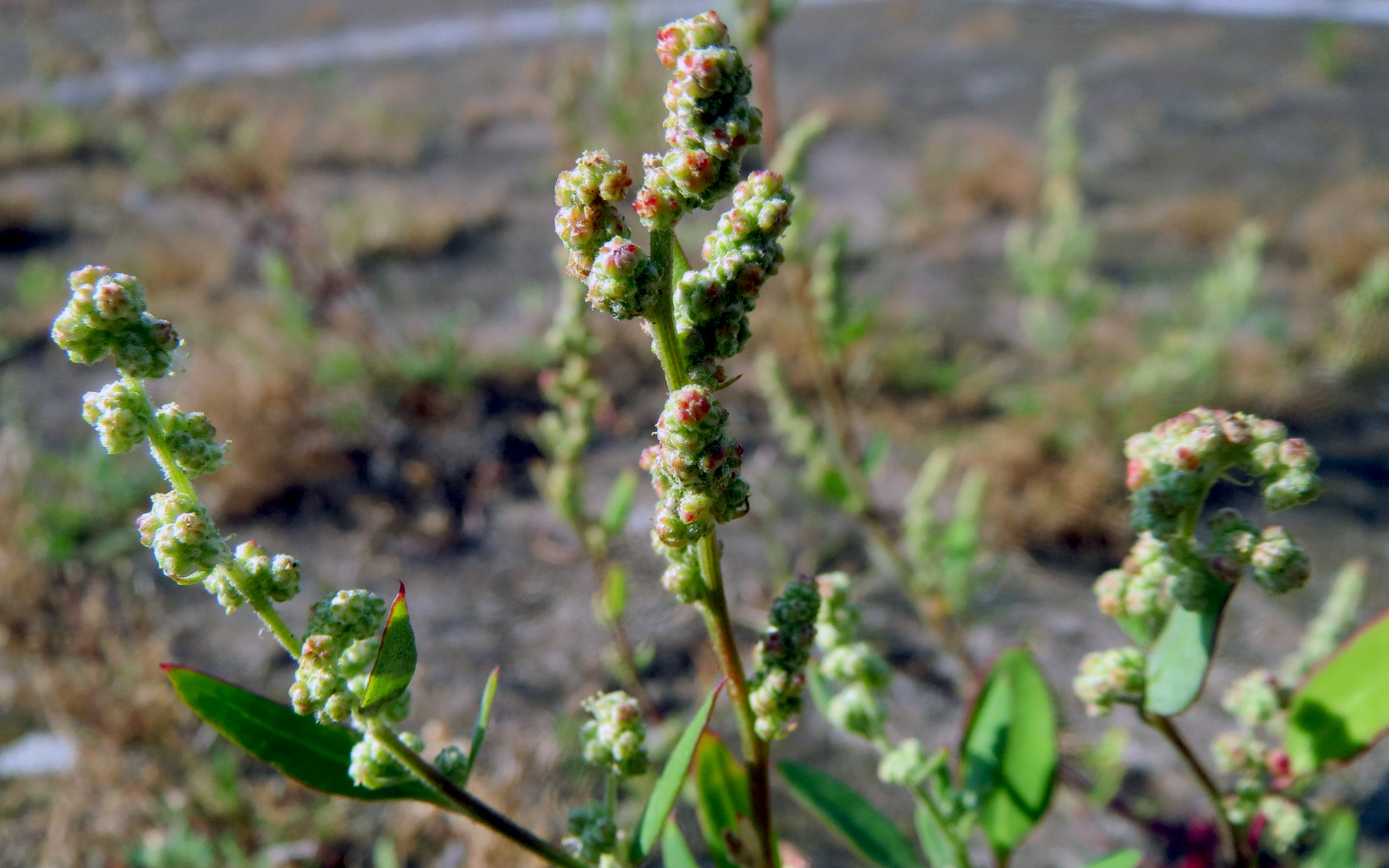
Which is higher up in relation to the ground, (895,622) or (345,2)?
(345,2)

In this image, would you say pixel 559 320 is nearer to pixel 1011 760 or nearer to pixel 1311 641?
pixel 1011 760

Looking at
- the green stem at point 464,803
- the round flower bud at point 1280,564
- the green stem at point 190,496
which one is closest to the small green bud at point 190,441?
the green stem at point 190,496

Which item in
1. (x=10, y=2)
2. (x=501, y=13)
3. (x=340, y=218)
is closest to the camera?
(x=340, y=218)

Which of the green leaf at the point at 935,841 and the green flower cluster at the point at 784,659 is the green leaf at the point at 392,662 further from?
the green leaf at the point at 935,841

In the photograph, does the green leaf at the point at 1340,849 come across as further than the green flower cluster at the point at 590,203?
Yes

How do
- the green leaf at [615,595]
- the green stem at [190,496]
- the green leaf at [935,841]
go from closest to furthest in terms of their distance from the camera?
the green stem at [190,496] < the green leaf at [935,841] < the green leaf at [615,595]

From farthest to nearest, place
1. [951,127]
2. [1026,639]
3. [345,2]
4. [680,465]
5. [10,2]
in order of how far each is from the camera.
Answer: [10,2] → [345,2] → [951,127] → [1026,639] → [680,465]

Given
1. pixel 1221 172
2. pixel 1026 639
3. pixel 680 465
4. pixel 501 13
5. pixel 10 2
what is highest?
pixel 10 2

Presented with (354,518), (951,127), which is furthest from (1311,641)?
(951,127)

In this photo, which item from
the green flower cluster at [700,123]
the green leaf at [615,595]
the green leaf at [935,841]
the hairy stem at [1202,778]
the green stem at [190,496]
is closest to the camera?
the green flower cluster at [700,123]
